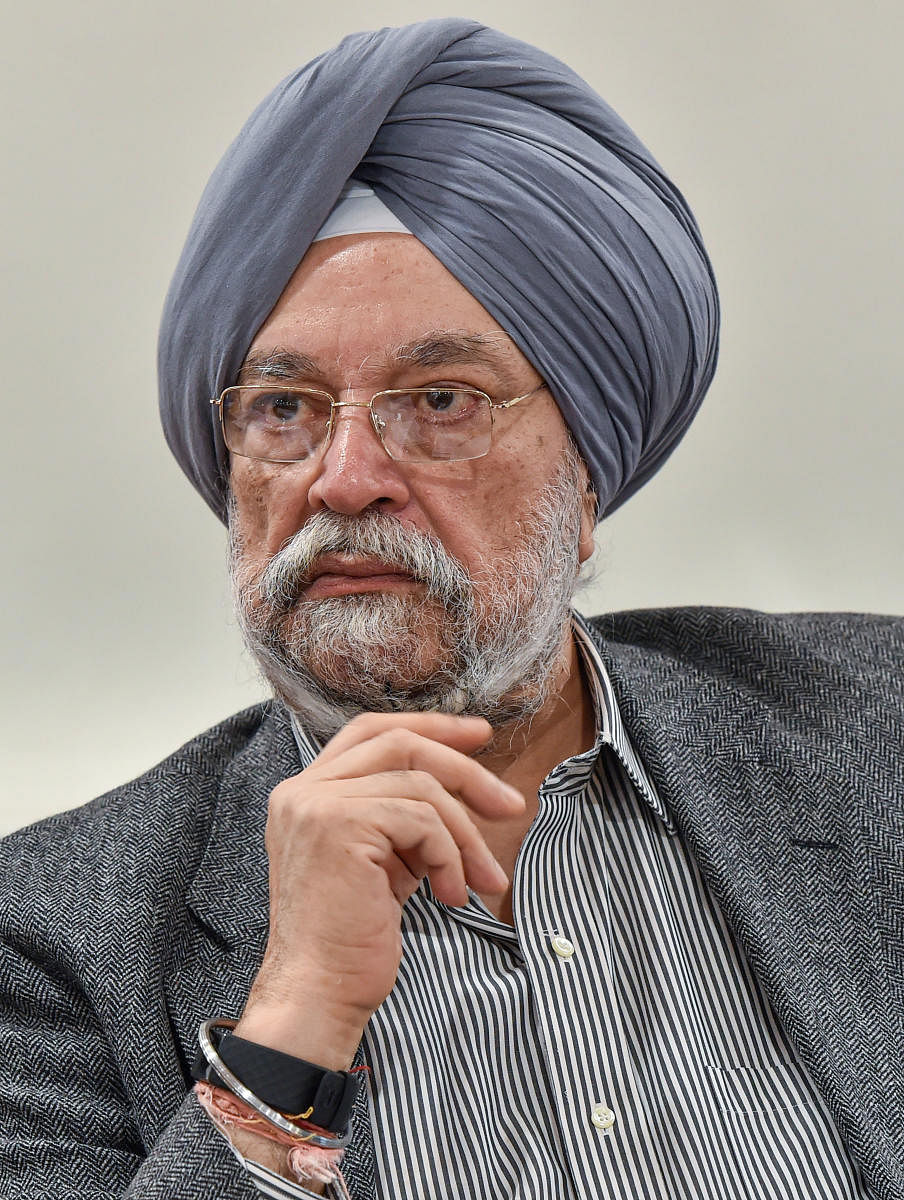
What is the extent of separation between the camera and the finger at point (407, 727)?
145 cm

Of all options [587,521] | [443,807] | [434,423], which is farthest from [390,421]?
[443,807]

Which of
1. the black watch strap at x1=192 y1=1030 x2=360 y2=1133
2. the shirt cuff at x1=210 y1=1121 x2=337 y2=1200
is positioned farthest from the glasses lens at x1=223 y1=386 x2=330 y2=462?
the shirt cuff at x1=210 y1=1121 x2=337 y2=1200

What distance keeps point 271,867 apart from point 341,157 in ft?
2.80

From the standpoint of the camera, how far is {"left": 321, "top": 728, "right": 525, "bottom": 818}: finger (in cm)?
141

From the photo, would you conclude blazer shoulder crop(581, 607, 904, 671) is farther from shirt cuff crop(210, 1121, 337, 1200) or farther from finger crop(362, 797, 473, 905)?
shirt cuff crop(210, 1121, 337, 1200)

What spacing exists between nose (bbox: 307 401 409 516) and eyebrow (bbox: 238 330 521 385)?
73 mm

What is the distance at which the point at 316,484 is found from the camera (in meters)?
1.62

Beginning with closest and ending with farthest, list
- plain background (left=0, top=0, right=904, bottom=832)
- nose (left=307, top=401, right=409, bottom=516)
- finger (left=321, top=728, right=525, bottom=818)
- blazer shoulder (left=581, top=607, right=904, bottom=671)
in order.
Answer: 1. finger (left=321, top=728, right=525, bottom=818)
2. nose (left=307, top=401, right=409, bottom=516)
3. blazer shoulder (left=581, top=607, right=904, bottom=671)
4. plain background (left=0, top=0, right=904, bottom=832)

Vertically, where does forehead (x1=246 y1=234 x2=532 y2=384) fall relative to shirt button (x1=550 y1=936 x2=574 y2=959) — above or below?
above

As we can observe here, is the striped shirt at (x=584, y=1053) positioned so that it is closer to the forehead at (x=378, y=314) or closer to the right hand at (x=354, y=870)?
the right hand at (x=354, y=870)

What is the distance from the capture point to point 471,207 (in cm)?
166

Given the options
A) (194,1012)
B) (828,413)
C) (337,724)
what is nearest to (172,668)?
(337,724)

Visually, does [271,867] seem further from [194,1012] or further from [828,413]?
[828,413]

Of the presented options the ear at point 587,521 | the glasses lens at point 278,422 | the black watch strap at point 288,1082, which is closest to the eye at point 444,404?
the glasses lens at point 278,422
